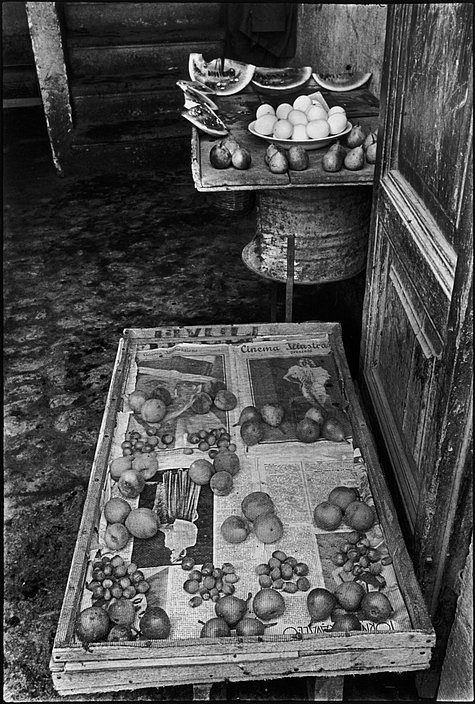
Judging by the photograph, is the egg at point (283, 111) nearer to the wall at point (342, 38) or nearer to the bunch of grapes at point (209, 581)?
the wall at point (342, 38)

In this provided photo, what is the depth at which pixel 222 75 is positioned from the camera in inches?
181

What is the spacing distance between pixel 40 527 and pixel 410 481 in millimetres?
1689

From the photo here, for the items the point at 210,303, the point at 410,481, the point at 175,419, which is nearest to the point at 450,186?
the point at 410,481

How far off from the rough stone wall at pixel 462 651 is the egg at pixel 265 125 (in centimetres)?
247

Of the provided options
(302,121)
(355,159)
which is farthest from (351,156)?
(302,121)

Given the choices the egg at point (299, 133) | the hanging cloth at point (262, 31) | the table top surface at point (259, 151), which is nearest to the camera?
the table top surface at point (259, 151)

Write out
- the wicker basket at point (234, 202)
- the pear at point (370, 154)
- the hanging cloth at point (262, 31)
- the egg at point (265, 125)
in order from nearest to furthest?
the pear at point (370, 154)
the egg at point (265, 125)
the wicker basket at point (234, 202)
the hanging cloth at point (262, 31)

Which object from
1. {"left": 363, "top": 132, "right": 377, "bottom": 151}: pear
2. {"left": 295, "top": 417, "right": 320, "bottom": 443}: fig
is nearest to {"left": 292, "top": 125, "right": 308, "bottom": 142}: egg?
{"left": 363, "top": 132, "right": 377, "bottom": 151}: pear

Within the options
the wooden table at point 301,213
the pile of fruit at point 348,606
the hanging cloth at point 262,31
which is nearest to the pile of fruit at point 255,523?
the pile of fruit at point 348,606

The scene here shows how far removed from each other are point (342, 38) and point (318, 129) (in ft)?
5.92

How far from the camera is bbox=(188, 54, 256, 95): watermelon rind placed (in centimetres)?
445

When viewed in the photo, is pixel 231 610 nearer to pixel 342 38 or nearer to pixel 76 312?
pixel 76 312

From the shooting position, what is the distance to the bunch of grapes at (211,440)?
103 inches

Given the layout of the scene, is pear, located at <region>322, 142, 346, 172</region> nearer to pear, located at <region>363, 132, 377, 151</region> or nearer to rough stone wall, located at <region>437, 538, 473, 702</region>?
pear, located at <region>363, 132, 377, 151</region>
